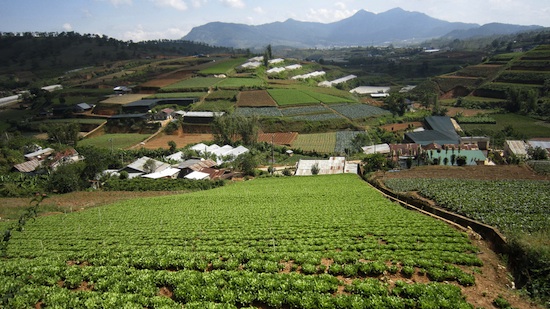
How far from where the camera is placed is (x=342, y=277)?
1560 centimetres

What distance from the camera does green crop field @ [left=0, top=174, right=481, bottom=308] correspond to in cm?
1372

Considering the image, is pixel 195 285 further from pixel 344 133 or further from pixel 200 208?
pixel 344 133

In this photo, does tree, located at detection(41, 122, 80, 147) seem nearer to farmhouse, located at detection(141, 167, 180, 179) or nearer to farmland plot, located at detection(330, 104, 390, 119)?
farmhouse, located at detection(141, 167, 180, 179)

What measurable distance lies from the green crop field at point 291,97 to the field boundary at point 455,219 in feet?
195

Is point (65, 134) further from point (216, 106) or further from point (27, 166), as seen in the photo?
point (216, 106)

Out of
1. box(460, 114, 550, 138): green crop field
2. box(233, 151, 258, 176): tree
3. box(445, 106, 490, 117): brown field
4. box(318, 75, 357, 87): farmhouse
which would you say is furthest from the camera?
box(318, 75, 357, 87): farmhouse

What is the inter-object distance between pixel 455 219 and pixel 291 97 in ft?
254

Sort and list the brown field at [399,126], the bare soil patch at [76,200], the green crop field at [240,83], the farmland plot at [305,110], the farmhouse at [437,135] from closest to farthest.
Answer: the bare soil patch at [76,200], the farmhouse at [437,135], the brown field at [399,126], the farmland plot at [305,110], the green crop field at [240,83]

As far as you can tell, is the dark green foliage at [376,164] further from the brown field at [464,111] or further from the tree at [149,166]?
the brown field at [464,111]

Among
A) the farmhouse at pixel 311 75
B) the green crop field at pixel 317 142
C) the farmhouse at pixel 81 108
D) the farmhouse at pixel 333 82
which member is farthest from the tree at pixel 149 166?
the farmhouse at pixel 311 75

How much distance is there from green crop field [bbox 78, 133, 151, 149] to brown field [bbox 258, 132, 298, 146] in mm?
28390

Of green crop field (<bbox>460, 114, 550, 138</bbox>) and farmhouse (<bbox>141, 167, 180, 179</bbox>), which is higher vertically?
green crop field (<bbox>460, 114, 550, 138</bbox>)

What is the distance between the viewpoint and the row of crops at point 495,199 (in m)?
22.1

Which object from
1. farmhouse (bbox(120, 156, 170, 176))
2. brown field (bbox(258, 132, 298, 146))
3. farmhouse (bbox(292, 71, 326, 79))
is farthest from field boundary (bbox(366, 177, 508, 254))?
farmhouse (bbox(292, 71, 326, 79))
